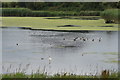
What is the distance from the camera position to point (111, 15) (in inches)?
802

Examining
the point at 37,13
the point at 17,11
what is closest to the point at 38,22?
the point at 37,13

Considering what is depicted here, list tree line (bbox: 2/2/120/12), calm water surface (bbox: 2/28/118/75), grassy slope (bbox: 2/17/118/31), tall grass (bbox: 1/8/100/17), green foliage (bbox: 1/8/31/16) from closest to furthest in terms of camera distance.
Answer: calm water surface (bbox: 2/28/118/75), tree line (bbox: 2/2/120/12), green foliage (bbox: 1/8/31/16), tall grass (bbox: 1/8/100/17), grassy slope (bbox: 2/17/118/31)

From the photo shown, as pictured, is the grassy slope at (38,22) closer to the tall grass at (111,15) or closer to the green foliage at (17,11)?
the tall grass at (111,15)

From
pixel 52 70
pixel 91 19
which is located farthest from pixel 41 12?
pixel 52 70

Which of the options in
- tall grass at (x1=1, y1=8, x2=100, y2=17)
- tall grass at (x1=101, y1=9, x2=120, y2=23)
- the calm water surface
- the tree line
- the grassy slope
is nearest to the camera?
the calm water surface

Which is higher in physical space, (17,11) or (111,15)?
(17,11)

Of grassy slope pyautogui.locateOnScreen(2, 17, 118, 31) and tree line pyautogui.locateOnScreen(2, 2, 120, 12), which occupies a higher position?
tree line pyautogui.locateOnScreen(2, 2, 120, 12)

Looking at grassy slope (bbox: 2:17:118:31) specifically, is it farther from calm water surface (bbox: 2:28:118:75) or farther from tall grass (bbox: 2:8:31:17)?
calm water surface (bbox: 2:28:118:75)

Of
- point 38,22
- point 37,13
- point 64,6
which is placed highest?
point 64,6

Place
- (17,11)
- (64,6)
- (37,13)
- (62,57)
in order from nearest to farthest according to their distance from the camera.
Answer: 1. (62,57)
2. (64,6)
3. (17,11)
4. (37,13)

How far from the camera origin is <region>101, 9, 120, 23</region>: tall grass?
1992 centimetres

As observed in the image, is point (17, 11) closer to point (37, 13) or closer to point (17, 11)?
point (17, 11)

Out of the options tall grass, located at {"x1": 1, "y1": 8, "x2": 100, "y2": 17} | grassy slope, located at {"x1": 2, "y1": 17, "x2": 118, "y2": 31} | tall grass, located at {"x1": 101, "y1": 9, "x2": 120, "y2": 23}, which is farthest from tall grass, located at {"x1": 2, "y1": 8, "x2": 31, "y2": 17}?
tall grass, located at {"x1": 101, "y1": 9, "x2": 120, "y2": 23}

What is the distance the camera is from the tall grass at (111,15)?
19922mm
